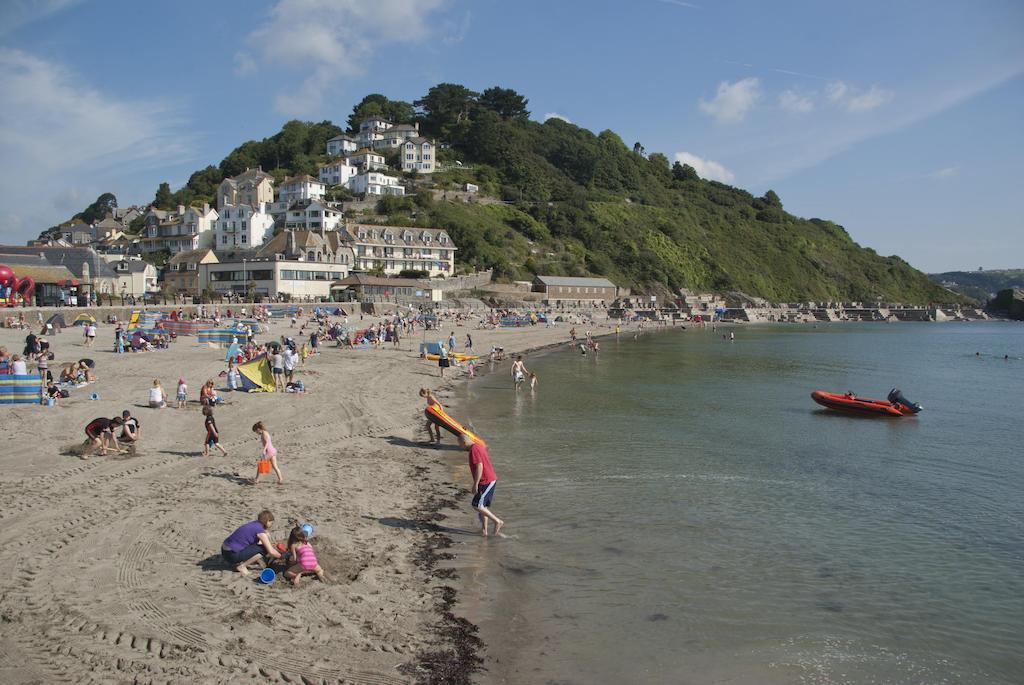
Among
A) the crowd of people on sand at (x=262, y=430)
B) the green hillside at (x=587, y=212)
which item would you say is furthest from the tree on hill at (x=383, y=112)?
the crowd of people on sand at (x=262, y=430)

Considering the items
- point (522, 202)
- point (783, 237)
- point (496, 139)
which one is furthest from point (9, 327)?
point (783, 237)

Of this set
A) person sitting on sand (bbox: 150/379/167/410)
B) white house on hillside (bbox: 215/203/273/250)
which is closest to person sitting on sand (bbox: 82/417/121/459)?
person sitting on sand (bbox: 150/379/167/410)

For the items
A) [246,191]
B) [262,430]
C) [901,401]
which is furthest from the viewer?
[246,191]

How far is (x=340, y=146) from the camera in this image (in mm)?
108812

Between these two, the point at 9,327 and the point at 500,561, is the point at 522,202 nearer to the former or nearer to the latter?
the point at 9,327

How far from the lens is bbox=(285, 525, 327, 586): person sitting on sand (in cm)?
793

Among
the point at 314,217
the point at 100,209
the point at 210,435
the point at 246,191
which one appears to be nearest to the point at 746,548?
the point at 210,435

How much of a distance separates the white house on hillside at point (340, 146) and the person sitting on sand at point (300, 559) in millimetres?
108408

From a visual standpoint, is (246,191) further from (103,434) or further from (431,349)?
(103,434)

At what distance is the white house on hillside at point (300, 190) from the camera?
86.5 m

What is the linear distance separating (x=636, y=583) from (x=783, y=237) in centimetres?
13775

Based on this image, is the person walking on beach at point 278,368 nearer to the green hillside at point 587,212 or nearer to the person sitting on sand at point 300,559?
the person sitting on sand at point 300,559

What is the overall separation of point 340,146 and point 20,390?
100 meters

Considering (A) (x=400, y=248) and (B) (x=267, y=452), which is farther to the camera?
(A) (x=400, y=248)
